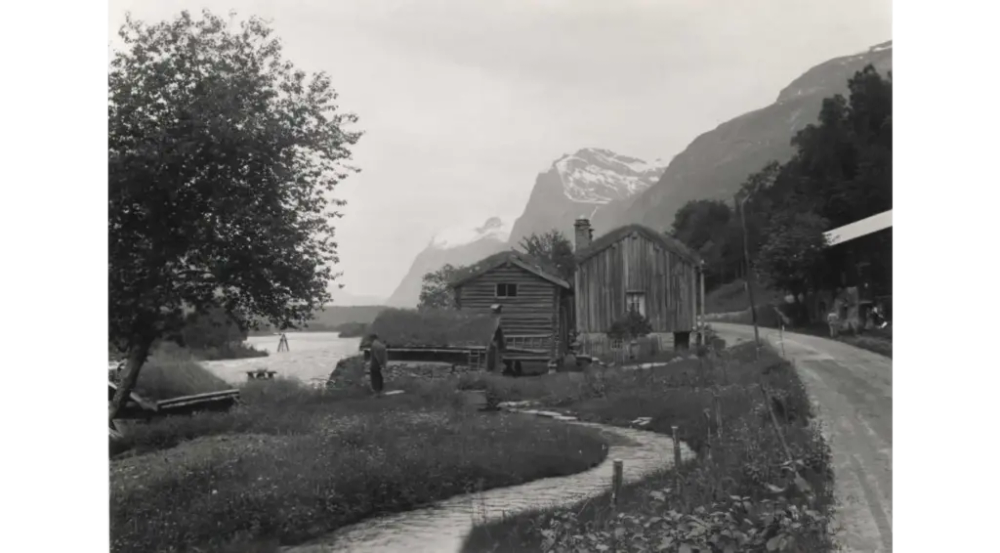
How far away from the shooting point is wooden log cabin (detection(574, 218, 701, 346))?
302 cm

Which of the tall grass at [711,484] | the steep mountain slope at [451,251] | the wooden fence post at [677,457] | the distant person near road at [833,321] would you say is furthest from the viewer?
the steep mountain slope at [451,251]

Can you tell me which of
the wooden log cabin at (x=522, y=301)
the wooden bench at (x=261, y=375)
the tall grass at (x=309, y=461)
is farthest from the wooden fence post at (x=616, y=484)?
the wooden bench at (x=261, y=375)

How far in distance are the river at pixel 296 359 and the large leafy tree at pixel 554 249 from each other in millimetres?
829

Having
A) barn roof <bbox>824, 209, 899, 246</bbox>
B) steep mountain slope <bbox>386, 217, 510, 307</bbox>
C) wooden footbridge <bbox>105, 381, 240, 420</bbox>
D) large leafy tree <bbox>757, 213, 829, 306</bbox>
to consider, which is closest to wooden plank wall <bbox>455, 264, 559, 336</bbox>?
steep mountain slope <bbox>386, 217, 510, 307</bbox>

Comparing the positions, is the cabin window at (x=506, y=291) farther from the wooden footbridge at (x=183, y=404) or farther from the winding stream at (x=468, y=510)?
the wooden footbridge at (x=183, y=404)

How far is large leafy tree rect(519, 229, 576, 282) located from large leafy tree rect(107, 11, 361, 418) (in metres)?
0.84

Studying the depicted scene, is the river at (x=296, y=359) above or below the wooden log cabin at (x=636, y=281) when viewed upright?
below

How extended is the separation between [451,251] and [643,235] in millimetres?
829

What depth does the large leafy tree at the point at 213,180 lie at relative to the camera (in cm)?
302

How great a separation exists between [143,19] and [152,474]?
1.87 meters

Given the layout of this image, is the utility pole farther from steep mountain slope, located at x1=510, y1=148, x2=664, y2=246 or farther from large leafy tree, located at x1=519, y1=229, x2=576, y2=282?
large leafy tree, located at x1=519, y1=229, x2=576, y2=282
